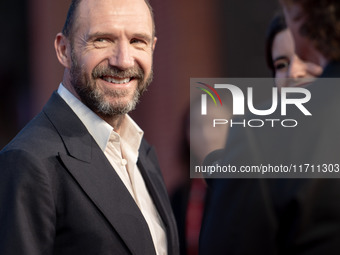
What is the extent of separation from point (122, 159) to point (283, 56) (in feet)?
2.72

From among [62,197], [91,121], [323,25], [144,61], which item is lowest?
[62,197]

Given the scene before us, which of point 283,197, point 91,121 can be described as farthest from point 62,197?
point 283,197

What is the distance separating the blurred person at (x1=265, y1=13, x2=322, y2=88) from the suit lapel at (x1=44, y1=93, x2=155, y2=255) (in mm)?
818

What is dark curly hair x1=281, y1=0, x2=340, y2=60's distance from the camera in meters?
1.03

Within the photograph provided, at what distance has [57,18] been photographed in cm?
485

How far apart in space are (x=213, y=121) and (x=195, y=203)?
47 centimetres

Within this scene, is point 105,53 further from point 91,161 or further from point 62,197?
point 62,197

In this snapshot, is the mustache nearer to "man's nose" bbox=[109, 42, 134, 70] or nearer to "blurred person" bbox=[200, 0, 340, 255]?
"man's nose" bbox=[109, 42, 134, 70]

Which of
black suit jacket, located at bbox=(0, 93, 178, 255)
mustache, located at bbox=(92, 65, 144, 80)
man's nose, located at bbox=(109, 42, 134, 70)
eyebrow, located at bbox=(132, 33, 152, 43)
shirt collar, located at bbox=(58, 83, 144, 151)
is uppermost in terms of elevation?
eyebrow, located at bbox=(132, 33, 152, 43)

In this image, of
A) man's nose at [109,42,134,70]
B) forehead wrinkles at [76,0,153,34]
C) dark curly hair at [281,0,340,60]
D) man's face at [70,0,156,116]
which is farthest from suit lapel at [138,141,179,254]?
dark curly hair at [281,0,340,60]

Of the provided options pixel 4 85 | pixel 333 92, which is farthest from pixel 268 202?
pixel 4 85

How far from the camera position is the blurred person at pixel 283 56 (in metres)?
1.98

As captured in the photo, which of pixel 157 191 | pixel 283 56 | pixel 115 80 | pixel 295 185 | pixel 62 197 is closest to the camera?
pixel 295 185

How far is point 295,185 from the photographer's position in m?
1.03
